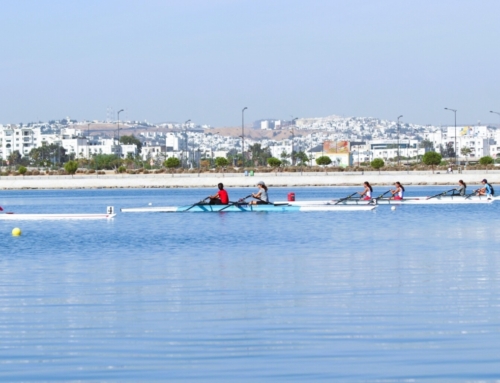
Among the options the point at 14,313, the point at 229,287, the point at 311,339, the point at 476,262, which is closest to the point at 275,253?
the point at 476,262

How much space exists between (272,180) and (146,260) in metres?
66.7

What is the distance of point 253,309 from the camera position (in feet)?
49.4

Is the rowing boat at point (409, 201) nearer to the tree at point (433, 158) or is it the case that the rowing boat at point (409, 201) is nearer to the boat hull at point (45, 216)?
the boat hull at point (45, 216)

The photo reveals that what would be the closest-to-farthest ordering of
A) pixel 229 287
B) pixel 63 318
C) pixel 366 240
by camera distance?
1. pixel 63 318
2. pixel 229 287
3. pixel 366 240

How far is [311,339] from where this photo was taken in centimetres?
1255

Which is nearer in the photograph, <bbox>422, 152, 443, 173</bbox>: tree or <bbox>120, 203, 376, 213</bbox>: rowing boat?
<bbox>120, 203, 376, 213</bbox>: rowing boat

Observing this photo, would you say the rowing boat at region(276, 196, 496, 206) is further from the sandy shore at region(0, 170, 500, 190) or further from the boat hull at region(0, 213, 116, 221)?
the sandy shore at region(0, 170, 500, 190)

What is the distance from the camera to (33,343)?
1269cm

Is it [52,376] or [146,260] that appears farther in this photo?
[146,260]

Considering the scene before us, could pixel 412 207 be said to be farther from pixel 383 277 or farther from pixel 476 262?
pixel 383 277

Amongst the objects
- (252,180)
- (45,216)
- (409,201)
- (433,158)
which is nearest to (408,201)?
(409,201)

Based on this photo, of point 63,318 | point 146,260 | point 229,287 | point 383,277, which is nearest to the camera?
point 63,318

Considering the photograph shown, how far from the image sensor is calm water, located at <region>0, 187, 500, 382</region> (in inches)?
439

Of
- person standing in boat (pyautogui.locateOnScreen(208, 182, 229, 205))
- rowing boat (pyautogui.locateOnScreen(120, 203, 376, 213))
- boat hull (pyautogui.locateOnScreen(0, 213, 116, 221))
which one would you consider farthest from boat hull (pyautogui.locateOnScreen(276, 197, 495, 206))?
boat hull (pyautogui.locateOnScreen(0, 213, 116, 221))
